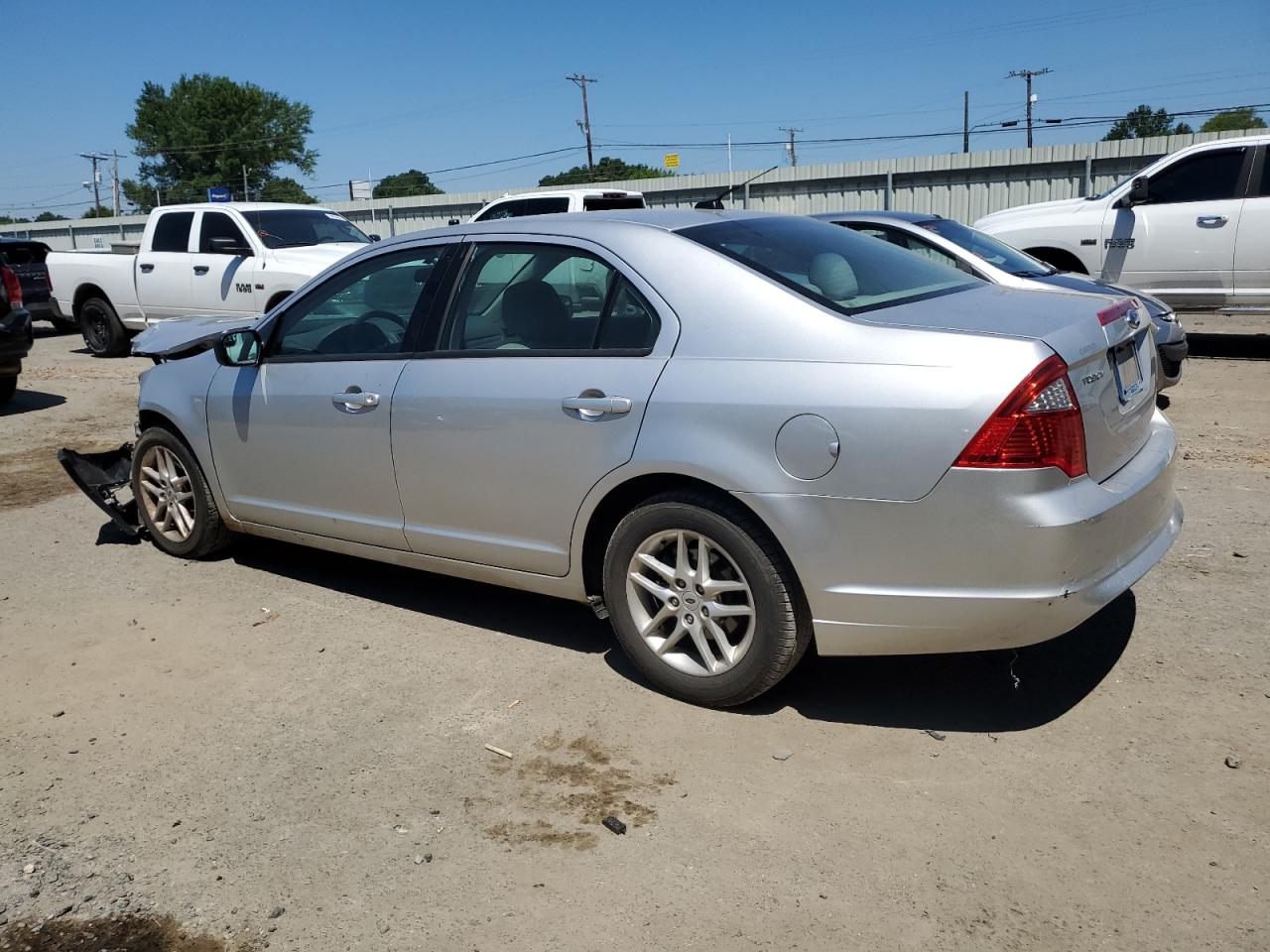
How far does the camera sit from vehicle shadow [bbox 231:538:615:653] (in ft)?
15.4

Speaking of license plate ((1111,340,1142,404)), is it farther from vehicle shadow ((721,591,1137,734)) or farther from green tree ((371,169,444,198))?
green tree ((371,169,444,198))

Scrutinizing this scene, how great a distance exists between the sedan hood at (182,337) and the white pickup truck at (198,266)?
4972 millimetres

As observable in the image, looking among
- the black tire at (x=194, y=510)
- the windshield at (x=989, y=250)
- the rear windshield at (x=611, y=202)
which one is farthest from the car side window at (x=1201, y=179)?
the black tire at (x=194, y=510)

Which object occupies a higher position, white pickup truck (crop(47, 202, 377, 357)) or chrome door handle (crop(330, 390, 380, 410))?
white pickup truck (crop(47, 202, 377, 357))

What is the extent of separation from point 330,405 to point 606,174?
67624mm

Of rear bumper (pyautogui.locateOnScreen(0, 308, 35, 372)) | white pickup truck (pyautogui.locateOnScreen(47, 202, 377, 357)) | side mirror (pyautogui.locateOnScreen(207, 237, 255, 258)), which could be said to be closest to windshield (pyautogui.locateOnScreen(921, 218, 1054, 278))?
white pickup truck (pyautogui.locateOnScreen(47, 202, 377, 357))

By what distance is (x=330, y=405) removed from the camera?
469 cm

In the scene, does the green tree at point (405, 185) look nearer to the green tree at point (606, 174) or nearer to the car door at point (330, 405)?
the green tree at point (606, 174)

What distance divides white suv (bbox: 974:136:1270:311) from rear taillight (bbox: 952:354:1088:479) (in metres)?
8.73

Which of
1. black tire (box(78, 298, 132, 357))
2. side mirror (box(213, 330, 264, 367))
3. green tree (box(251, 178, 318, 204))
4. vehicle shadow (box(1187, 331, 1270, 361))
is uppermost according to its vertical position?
green tree (box(251, 178, 318, 204))

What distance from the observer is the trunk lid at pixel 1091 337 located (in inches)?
131

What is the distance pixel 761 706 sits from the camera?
3859mm

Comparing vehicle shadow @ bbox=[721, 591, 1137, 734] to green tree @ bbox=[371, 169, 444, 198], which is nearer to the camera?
vehicle shadow @ bbox=[721, 591, 1137, 734]

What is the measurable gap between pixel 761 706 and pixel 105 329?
44.5 feet
